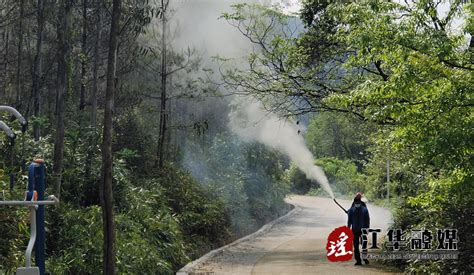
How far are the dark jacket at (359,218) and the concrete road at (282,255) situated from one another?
35.0 inches

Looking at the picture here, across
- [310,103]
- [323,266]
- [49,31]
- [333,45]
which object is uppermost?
[49,31]

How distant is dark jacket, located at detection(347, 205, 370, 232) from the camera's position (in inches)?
473

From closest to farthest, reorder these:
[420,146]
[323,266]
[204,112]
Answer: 1. [420,146]
2. [323,266]
3. [204,112]

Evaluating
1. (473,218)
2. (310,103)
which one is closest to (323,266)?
(473,218)

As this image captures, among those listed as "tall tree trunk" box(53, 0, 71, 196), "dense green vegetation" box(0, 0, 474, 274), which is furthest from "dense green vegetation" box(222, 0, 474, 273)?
"tall tree trunk" box(53, 0, 71, 196)

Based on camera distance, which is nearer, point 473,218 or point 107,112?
point 107,112

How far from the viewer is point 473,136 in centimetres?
743

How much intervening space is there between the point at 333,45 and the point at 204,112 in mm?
14918

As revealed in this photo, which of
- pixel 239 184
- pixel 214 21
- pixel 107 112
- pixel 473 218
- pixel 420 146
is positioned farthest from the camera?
pixel 214 21

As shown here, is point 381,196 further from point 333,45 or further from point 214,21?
point 333,45

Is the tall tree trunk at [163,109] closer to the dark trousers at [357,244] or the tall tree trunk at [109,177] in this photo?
the dark trousers at [357,244]

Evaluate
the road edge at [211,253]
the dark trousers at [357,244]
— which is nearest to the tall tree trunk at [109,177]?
the road edge at [211,253]

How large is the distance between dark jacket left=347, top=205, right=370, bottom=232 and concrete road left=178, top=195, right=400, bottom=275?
89cm

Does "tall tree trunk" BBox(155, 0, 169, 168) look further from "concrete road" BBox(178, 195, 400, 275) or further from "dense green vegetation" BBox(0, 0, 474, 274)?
"concrete road" BBox(178, 195, 400, 275)
